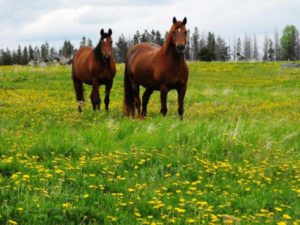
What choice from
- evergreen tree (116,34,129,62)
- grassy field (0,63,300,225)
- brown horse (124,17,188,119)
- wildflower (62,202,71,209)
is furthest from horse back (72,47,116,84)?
evergreen tree (116,34,129,62)

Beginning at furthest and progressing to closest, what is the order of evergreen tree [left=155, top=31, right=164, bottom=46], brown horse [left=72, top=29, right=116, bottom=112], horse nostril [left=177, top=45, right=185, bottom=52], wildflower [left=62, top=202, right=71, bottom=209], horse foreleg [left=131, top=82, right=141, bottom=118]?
evergreen tree [left=155, top=31, right=164, bottom=46] < brown horse [left=72, top=29, right=116, bottom=112] < horse foreleg [left=131, top=82, right=141, bottom=118] < horse nostril [left=177, top=45, right=185, bottom=52] < wildflower [left=62, top=202, right=71, bottom=209]

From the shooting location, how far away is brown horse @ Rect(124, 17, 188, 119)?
38.0 feet

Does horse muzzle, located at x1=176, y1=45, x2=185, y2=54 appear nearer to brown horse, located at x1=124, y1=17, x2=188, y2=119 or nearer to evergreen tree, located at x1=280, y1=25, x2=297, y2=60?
brown horse, located at x1=124, y1=17, x2=188, y2=119

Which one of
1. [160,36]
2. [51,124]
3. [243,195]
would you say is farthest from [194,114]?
[160,36]

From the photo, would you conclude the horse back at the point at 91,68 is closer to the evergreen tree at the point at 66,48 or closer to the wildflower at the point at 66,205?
the wildflower at the point at 66,205

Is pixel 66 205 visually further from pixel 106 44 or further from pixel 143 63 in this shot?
pixel 106 44

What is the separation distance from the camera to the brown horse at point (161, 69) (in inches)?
456

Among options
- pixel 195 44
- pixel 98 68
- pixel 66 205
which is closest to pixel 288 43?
pixel 195 44

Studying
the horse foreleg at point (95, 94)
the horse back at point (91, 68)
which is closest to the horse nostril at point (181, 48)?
the horse back at point (91, 68)

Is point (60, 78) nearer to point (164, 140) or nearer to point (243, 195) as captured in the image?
point (164, 140)

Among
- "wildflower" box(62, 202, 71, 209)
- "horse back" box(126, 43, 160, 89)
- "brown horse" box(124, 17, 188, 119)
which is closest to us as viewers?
"wildflower" box(62, 202, 71, 209)

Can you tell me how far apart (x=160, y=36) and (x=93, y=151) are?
137113 mm

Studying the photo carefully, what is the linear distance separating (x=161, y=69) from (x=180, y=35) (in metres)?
1.36

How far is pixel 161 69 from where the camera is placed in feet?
→ 40.3
